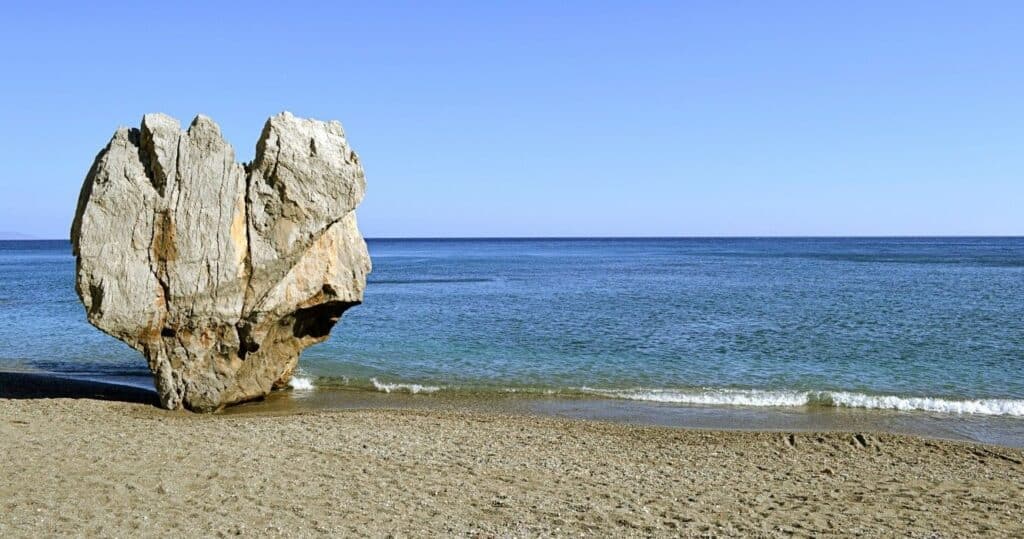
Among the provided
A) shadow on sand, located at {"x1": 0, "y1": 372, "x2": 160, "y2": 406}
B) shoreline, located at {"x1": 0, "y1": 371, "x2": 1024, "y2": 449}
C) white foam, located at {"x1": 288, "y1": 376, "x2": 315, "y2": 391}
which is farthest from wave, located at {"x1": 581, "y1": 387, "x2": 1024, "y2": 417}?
shadow on sand, located at {"x1": 0, "y1": 372, "x2": 160, "y2": 406}

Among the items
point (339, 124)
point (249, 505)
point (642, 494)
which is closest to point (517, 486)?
point (642, 494)

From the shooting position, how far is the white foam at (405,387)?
65.4ft

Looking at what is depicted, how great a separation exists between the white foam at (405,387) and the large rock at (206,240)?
3690mm

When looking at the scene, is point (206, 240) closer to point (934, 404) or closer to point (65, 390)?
point (65, 390)

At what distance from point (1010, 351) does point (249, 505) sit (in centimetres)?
2426

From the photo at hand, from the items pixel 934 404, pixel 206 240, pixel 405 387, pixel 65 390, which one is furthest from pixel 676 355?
pixel 65 390

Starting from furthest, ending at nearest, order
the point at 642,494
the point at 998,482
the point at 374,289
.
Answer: the point at 374,289 → the point at 998,482 → the point at 642,494

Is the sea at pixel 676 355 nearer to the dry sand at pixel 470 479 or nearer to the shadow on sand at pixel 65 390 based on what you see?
the shadow on sand at pixel 65 390

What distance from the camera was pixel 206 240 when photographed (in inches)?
623

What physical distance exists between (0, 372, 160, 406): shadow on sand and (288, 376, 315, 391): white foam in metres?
3.31

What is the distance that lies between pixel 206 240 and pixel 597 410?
9406 mm

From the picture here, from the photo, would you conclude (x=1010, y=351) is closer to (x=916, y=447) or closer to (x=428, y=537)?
(x=916, y=447)

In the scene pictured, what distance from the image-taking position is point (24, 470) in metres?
10.9

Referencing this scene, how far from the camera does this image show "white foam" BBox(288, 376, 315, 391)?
19969 millimetres
